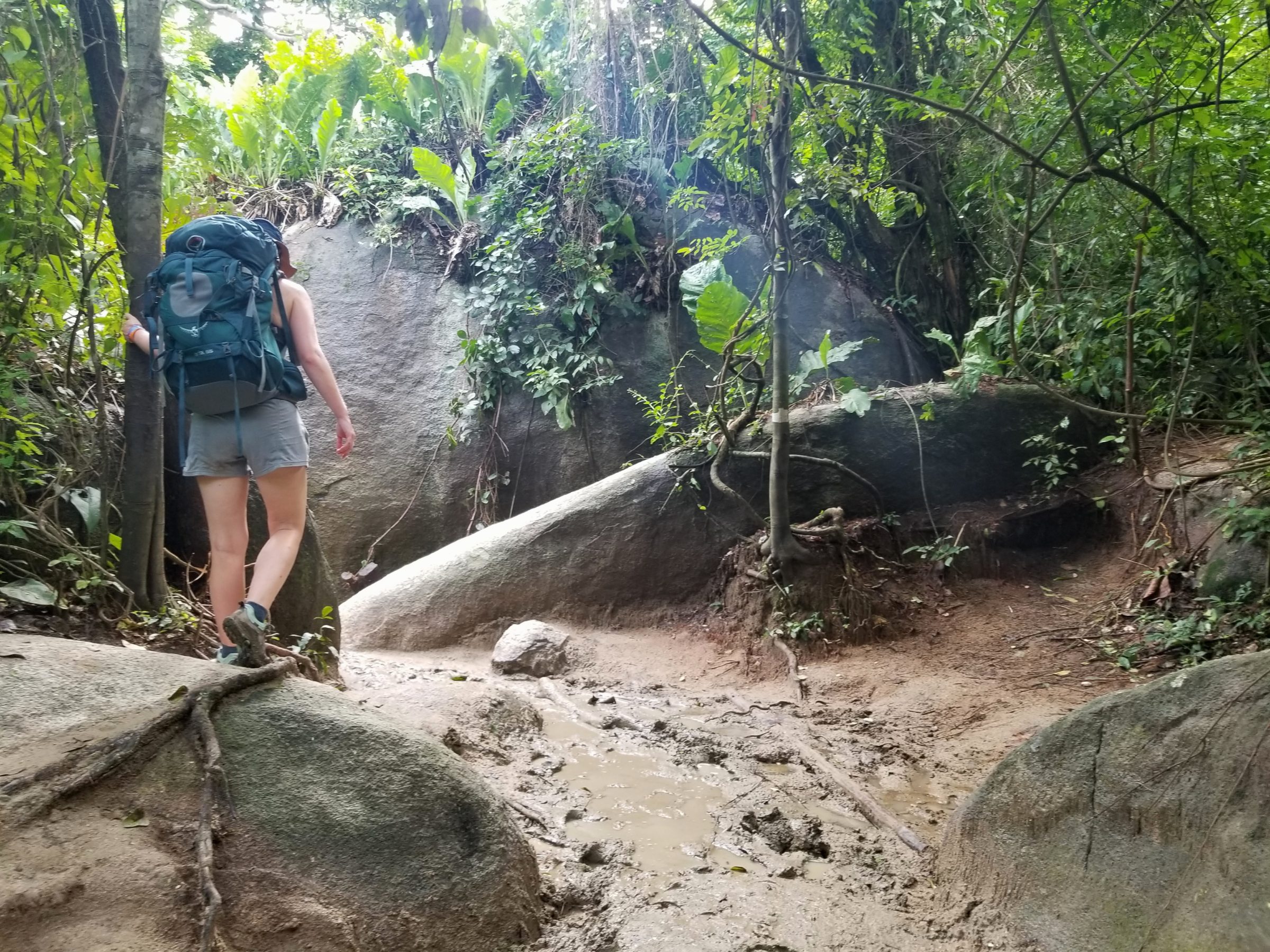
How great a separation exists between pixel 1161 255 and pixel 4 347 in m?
5.74

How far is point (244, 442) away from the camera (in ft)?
9.53

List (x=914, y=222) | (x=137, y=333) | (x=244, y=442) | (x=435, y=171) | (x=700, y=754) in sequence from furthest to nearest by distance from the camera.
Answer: (x=435, y=171)
(x=914, y=222)
(x=700, y=754)
(x=137, y=333)
(x=244, y=442)

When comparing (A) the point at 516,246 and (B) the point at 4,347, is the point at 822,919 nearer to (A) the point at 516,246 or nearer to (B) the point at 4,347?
(B) the point at 4,347

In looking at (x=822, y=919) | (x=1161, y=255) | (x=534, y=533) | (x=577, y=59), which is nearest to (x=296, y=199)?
(x=577, y=59)

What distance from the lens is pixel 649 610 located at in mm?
6129

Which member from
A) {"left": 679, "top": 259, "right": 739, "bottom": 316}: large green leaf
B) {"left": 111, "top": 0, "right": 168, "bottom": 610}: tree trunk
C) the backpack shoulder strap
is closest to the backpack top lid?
the backpack shoulder strap

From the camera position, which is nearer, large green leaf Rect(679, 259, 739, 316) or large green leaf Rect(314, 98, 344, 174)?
large green leaf Rect(679, 259, 739, 316)

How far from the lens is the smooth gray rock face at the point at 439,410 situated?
350 inches

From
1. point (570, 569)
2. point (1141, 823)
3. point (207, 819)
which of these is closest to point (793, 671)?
point (570, 569)

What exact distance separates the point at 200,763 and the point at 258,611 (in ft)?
2.57

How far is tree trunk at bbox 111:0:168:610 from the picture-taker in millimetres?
3047

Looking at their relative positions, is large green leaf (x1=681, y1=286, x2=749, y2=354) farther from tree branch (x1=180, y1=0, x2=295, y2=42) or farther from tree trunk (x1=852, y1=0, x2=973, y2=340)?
tree branch (x1=180, y1=0, x2=295, y2=42)

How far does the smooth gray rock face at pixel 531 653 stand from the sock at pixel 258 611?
7.91ft

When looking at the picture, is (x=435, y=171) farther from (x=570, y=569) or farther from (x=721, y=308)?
(x=570, y=569)
